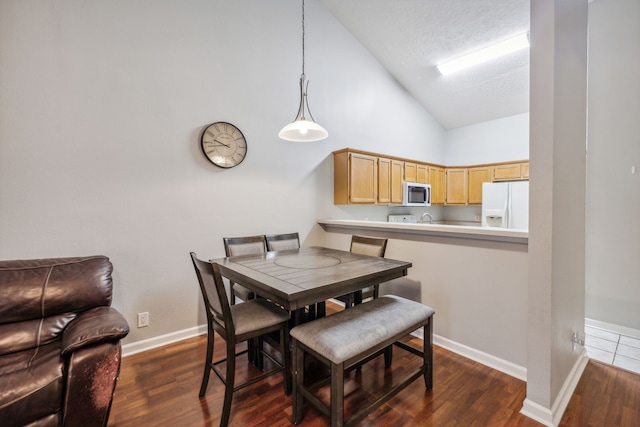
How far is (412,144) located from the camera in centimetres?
520

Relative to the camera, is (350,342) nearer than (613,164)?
Yes

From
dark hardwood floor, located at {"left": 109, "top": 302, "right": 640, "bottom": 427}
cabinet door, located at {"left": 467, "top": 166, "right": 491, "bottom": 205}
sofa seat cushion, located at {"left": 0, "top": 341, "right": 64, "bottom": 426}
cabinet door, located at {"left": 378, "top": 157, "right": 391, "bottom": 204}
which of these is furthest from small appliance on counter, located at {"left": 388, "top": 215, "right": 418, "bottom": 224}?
sofa seat cushion, located at {"left": 0, "top": 341, "right": 64, "bottom": 426}

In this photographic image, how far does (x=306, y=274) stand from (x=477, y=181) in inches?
176

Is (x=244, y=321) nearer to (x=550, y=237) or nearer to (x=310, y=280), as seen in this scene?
(x=310, y=280)

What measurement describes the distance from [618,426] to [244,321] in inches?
88.8

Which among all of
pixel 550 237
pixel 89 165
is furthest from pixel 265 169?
pixel 550 237

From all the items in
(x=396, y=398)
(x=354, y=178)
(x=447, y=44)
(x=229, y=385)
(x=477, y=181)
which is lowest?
(x=396, y=398)

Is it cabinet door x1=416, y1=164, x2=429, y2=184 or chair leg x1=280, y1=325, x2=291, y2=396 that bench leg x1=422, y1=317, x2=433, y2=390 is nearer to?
chair leg x1=280, y1=325, x2=291, y2=396

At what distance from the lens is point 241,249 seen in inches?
110

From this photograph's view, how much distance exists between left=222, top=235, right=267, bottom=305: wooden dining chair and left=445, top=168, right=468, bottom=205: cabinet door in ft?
13.2

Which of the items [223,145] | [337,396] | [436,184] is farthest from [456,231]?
[436,184]

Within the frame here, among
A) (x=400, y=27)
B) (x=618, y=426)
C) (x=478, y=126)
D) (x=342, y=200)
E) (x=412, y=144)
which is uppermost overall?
(x=400, y=27)

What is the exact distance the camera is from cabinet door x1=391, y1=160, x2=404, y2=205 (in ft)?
14.2

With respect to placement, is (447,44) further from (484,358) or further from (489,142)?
(484,358)
